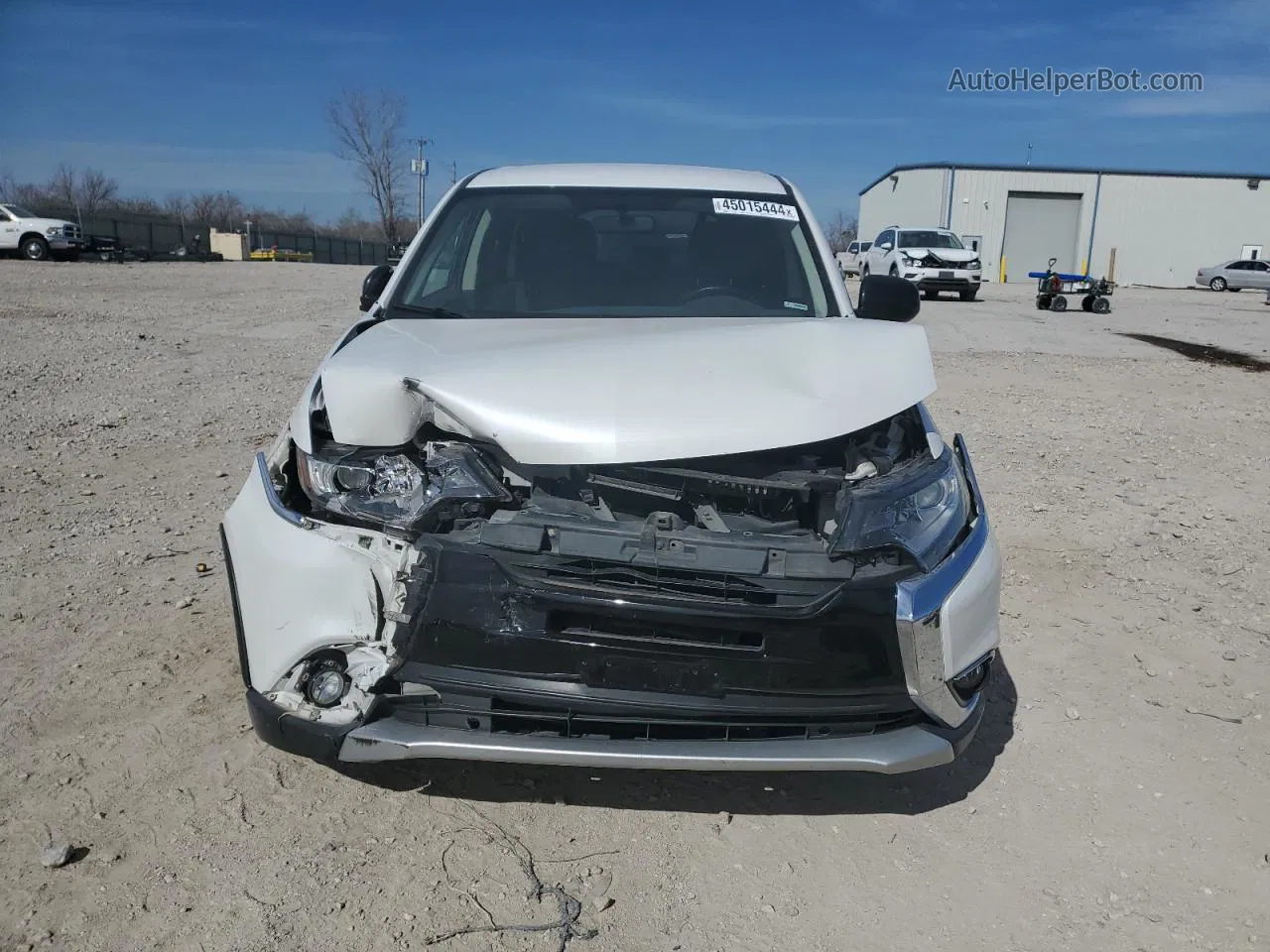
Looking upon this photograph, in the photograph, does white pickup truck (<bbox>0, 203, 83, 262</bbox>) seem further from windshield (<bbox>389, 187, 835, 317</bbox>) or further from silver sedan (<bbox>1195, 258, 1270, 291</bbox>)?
silver sedan (<bbox>1195, 258, 1270, 291</bbox>)

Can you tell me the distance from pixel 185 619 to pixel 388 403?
1.77 meters

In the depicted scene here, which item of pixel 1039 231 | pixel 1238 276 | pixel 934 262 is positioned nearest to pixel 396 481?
pixel 934 262

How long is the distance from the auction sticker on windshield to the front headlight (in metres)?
1.76

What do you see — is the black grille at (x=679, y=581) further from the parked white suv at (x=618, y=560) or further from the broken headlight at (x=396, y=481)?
the broken headlight at (x=396, y=481)

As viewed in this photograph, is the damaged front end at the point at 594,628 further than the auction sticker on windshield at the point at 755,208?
No

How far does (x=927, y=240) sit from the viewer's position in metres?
25.2

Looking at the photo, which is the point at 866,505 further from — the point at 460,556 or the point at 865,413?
the point at 460,556

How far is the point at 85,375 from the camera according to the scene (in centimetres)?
857

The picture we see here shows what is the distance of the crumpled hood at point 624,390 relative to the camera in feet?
7.85

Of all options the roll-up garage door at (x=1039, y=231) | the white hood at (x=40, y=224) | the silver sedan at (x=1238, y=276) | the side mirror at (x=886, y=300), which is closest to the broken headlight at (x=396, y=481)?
the side mirror at (x=886, y=300)

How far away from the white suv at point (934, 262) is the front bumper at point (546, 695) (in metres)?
22.0

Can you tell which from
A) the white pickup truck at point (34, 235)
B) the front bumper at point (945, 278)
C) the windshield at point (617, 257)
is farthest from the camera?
the white pickup truck at point (34, 235)

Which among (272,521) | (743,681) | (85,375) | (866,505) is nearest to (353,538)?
(272,521)

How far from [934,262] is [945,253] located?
0.66 meters
